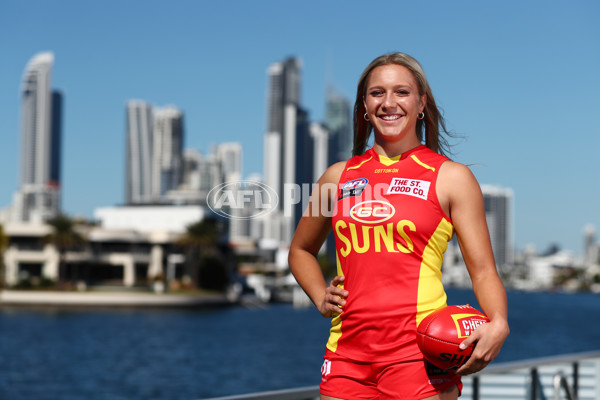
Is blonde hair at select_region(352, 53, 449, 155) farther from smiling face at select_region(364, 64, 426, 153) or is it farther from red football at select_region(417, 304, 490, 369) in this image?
red football at select_region(417, 304, 490, 369)

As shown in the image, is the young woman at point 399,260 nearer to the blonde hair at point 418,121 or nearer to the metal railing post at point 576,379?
the blonde hair at point 418,121

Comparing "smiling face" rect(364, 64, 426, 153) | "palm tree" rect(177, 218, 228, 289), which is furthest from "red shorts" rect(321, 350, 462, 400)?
"palm tree" rect(177, 218, 228, 289)

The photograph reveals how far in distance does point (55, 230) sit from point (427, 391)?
81153mm

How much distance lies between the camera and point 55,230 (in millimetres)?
79375

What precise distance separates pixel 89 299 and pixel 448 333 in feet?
260

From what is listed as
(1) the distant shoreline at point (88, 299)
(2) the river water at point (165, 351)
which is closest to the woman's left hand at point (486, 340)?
(2) the river water at point (165, 351)

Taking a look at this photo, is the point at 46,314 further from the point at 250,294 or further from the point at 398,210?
the point at 398,210

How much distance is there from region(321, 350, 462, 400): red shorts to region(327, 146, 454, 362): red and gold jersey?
0.03m

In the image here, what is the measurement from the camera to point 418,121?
284 centimetres

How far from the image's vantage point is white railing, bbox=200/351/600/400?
222 inches

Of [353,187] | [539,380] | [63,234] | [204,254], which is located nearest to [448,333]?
[353,187]

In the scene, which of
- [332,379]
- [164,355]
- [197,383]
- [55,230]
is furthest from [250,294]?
[332,379]

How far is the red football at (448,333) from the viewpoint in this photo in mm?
2338

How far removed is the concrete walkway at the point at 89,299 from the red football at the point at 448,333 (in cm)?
7873
